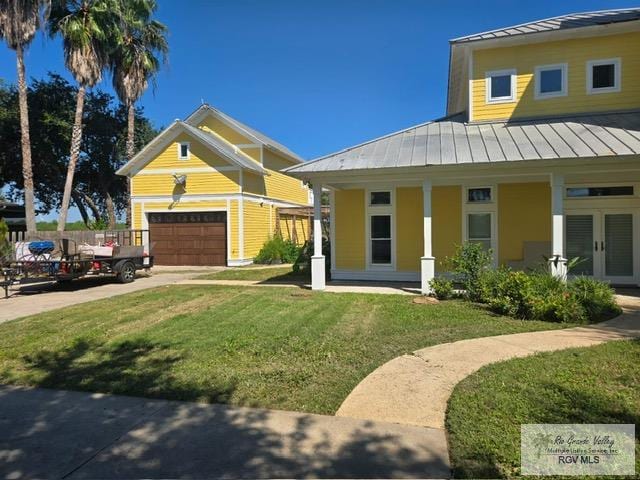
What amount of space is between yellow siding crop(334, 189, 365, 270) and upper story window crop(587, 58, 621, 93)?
6.83 meters

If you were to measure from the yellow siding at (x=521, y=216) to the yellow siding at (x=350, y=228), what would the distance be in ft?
12.9

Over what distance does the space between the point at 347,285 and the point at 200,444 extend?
8.98 meters

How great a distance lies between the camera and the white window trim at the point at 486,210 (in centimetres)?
1234

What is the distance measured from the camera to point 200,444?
3582 mm

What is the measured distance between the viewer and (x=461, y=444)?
348cm

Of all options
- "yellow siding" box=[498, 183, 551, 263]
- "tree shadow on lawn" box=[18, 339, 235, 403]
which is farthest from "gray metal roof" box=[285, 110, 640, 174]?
"tree shadow on lawn" box=[18, 339, 235, 403]

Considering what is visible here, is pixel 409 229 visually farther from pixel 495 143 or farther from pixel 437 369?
pixel 437 369

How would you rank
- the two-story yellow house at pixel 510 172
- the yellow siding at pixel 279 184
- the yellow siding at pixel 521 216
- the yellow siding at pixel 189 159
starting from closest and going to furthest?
the two-story yellow house at pixel 510 172, the yellow siding at pixel 521 216, the yellow siding at pixel 189 159, the yellow siding at pixel 279 184

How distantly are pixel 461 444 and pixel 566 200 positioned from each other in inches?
402

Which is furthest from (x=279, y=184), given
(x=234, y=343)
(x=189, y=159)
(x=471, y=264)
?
(x=234, y=343)

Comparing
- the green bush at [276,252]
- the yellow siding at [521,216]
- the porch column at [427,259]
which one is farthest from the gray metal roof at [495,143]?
the green bush at [276,252]

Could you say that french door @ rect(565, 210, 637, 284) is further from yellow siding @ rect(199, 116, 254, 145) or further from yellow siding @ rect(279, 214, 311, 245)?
yellow siding @ rect(199, 116, 254, 145)

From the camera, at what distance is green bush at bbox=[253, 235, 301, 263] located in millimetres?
20828

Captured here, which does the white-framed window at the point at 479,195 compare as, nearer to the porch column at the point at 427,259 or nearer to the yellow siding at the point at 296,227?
the porch column at the point at 427,259
